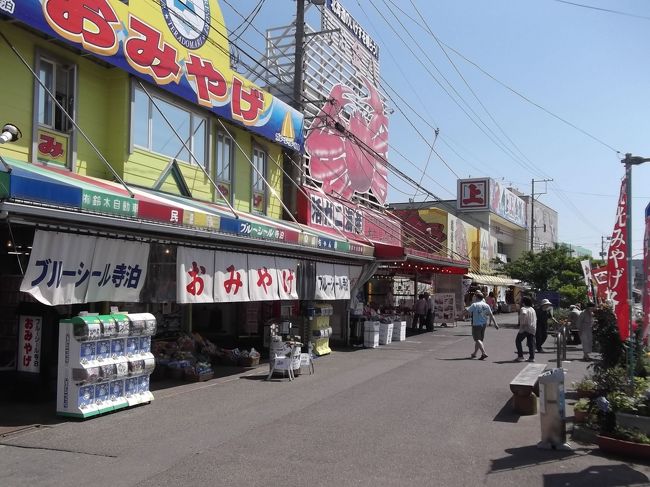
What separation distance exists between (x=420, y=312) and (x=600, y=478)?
65.4ft

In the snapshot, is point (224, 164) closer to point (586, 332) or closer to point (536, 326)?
point (536, 326)

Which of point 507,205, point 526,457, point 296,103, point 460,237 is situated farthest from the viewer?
point 507,205

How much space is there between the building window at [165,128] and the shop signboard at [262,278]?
2572mm

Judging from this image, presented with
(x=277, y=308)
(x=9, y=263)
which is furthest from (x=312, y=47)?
(x=9, y=263)

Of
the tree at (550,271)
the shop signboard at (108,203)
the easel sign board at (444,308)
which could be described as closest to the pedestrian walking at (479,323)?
the shop signboard at (108,203)

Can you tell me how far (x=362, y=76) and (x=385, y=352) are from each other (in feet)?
40.1

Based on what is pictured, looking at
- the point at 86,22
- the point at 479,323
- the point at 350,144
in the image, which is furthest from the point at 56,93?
the point at 350,144

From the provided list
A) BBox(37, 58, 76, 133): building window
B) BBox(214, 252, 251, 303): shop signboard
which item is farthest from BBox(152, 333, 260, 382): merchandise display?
BBox(37, 58, 76, 133): building window

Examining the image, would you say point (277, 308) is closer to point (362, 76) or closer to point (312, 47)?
point (312, 47)

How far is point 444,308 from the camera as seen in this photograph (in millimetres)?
27562

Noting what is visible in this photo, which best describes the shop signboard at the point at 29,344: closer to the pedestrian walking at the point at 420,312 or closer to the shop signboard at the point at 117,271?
the shop signboard at the point at 117,271

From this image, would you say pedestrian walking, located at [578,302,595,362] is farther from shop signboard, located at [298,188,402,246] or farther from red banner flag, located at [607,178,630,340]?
red banner flag, located at [607,178,630,340]

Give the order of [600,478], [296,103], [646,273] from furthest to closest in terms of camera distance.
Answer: [296,103]
[646,273]
[600,478]

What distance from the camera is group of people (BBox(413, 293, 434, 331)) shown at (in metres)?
26.0
